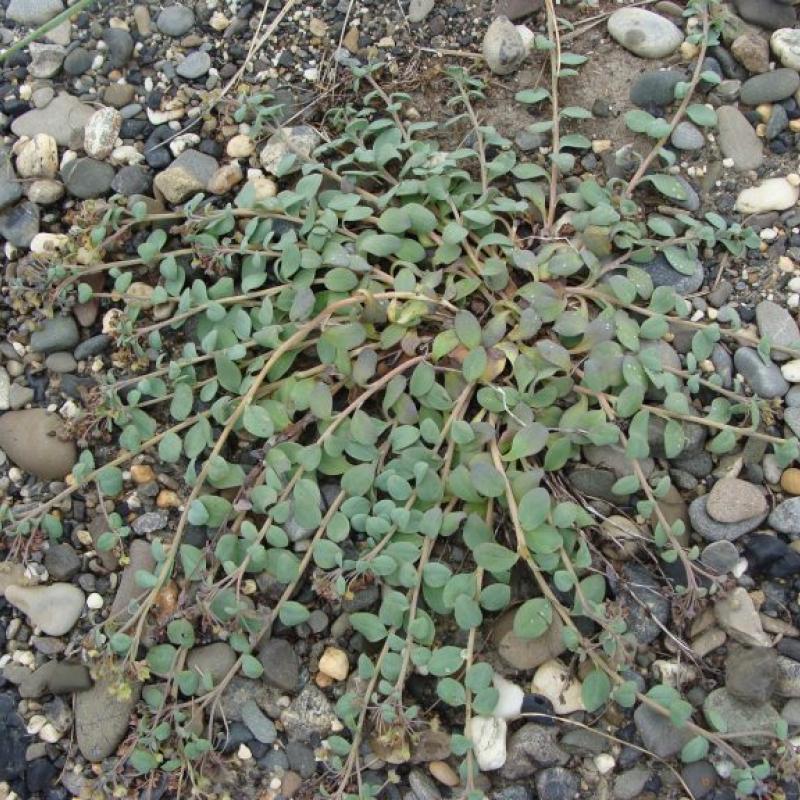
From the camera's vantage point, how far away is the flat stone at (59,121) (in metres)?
3.48

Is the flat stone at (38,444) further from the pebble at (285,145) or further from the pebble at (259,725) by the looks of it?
the pebble at (285,145)

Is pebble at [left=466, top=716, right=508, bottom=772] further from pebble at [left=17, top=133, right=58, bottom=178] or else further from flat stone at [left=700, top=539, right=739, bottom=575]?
pebble at [left=17, top=133, right=58, bottom=178]

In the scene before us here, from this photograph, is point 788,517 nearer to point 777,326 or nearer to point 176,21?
point 777,326

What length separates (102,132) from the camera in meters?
3.44

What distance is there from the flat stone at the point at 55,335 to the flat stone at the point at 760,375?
2149 millimetres

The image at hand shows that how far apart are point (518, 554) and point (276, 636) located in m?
0.78

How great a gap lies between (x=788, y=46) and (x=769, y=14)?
0.17 m

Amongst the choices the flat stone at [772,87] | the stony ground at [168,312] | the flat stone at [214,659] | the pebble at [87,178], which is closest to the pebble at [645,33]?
the stony ground at [168,312]

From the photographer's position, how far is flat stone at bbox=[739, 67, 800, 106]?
3.29 meters

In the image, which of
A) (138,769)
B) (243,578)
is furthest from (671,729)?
(138,769)

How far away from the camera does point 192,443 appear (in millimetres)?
2906

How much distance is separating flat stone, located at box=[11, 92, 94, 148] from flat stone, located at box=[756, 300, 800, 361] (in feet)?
7.93

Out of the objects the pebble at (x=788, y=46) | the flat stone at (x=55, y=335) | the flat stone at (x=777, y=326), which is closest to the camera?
the flat stone at (x=777, y=326)

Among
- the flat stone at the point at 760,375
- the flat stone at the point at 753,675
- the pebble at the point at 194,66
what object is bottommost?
the flat stone at the point at 753,675
